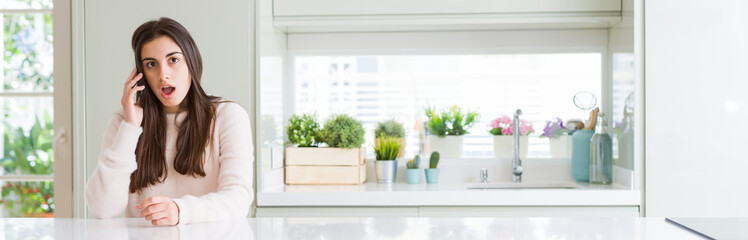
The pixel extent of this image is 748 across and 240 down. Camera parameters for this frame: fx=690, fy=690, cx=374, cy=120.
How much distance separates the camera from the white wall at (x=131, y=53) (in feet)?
7.93

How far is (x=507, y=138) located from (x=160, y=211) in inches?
74.4

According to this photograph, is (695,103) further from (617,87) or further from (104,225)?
(104,225)

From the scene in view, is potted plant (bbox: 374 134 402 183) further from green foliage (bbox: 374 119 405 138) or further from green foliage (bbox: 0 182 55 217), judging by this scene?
green foliage (bbox: 0 182 55 217)

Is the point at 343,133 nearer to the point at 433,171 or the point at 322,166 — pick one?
the point at 322,166

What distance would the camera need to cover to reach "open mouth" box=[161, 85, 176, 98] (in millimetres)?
1610

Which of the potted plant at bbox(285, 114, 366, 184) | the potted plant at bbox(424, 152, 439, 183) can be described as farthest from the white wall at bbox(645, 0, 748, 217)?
the potted plant at bbox(285, 114, 366, 184)

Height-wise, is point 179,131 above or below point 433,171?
above

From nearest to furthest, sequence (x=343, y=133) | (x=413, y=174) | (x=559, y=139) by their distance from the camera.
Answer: (x=343, y=133) → (x=413, y=174) → (x=559, y=139)

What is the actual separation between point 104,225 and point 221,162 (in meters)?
0.35

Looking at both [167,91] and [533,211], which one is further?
[533,211]

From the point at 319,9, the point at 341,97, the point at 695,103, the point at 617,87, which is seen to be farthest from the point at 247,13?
the point at 695,103

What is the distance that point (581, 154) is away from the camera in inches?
109

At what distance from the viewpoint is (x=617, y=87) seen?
8.62 feet

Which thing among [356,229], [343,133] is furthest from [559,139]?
[356,229]
